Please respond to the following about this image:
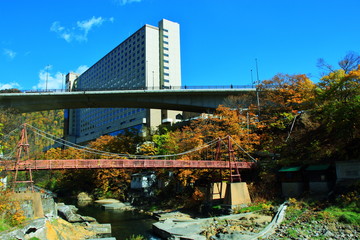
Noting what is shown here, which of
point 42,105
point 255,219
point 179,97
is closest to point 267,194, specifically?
point 255,219

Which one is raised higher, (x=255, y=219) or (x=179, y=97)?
(x=179, y=97)

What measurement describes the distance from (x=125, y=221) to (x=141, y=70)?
73.0 m

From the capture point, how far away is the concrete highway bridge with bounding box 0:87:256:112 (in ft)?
159

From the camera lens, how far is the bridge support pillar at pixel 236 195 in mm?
28031

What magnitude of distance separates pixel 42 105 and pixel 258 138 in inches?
1399

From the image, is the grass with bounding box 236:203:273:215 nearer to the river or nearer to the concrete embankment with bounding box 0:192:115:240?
the river

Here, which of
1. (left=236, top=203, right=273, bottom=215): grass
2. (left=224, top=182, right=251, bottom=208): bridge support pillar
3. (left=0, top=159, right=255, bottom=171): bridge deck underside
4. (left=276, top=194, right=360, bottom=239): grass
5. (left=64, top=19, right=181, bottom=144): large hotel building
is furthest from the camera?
(left=64, top=19, right=181, bottom=144): large hotel building

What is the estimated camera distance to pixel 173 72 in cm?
10462

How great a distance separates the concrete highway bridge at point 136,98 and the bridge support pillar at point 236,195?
23.2m

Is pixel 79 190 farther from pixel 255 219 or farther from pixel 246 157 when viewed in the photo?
pixel 255 219

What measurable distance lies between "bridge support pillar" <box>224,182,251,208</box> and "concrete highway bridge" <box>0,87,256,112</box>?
2318 centimetres

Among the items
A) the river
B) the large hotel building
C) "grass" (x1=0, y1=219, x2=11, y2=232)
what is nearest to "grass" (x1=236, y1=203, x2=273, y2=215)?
the river

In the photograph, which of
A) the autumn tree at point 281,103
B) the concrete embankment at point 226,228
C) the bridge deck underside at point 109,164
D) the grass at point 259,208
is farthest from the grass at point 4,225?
the autumn tree at point 281,103

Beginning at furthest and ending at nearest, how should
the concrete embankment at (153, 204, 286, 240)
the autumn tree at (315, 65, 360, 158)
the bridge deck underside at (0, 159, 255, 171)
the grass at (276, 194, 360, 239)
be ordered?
the bridge deck underside at (0, 159, 255, 171)
the autumn tree at (315, 65, 360, 158)
the concrete embankment at (153, 204, 286, 240)
the grass at (276, 194, 360, 239)
